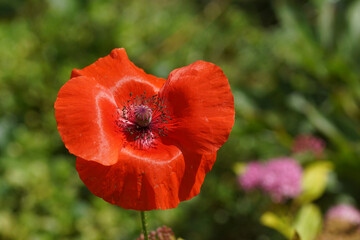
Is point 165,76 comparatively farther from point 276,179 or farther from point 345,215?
point 345,215

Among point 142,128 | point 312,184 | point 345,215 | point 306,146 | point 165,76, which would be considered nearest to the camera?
point 142,128

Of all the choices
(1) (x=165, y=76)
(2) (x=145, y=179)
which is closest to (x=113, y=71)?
(2) (x=145, y=179)

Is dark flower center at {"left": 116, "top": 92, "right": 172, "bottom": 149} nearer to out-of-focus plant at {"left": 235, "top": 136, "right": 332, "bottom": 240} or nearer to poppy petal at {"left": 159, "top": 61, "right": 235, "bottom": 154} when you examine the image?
poppy petal at {"left": 159, "top": 61, "right": 235, "bottom": 154}

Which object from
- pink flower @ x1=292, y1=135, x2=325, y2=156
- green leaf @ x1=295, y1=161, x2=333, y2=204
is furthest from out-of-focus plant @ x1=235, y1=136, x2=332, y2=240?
pink flower @ x1=292, y1=135, x2=325, y2=156

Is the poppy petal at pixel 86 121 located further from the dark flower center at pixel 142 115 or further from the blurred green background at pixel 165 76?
the blurred green background at pixel 165 76

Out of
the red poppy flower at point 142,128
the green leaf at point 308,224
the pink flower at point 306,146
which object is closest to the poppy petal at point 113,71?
the red poppy flower at point 142,128

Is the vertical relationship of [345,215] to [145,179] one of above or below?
below
